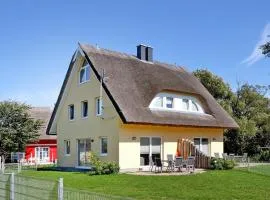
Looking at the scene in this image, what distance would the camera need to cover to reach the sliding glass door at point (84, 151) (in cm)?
2897

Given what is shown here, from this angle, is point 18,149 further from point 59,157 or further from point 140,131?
point 140,131

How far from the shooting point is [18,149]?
1658 inches

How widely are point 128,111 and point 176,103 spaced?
17.9ft

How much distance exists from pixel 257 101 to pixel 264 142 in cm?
430

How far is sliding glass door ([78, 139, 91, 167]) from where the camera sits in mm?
28969

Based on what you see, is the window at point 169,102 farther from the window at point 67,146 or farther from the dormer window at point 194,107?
the window at point 67,146

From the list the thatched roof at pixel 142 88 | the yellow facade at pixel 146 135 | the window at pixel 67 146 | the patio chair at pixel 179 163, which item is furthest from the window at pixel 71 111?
the patio chair at pixel 179 163

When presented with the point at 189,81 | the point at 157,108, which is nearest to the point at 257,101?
the point at 189,81

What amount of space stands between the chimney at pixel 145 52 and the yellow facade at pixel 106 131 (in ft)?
15.5

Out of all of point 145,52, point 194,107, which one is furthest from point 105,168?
point 145,52

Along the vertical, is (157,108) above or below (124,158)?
above

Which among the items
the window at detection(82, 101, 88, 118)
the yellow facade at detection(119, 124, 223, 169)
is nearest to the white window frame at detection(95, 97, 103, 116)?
the window at detection(82, 101, 88, 118)

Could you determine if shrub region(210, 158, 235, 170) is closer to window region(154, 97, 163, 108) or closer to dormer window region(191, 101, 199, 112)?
window region(154, 97, 163, 108)

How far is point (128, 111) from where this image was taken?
25344mm
